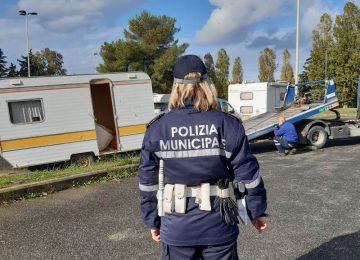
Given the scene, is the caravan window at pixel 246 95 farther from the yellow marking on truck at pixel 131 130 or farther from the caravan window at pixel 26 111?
the caravan window at pixel 26 111

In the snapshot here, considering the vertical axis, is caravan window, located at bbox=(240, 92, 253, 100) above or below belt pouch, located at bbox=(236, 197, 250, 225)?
below

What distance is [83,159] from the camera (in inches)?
482

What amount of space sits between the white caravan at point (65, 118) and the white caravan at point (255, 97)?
7978 mm

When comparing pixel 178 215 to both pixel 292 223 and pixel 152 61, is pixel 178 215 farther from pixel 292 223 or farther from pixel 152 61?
pixel 152 61

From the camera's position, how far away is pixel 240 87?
20531mm

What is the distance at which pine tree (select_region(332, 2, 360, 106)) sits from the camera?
109ft

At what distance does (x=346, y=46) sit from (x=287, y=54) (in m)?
19.5

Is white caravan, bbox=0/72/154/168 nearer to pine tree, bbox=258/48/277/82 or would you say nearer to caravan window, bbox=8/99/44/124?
caravan window, bbox=8/99/44/124

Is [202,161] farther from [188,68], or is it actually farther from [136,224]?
[136,224]

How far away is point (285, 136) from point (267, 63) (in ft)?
134

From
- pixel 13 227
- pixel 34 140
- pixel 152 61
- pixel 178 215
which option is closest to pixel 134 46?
pixel 152 61

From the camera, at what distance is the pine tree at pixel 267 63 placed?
51219mm

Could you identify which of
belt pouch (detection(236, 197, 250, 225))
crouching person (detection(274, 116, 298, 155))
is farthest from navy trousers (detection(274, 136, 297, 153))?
belt pouch (detection(236, 197, 250, 225))

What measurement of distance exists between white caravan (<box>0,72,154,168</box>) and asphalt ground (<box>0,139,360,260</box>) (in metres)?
3.71
